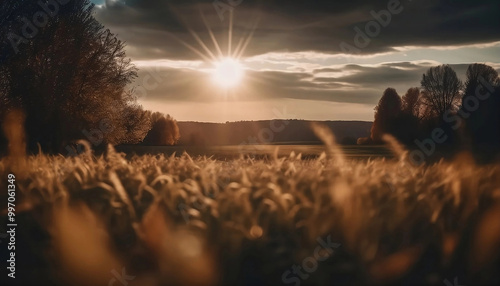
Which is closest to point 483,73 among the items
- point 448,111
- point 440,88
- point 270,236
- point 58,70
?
point 440,88

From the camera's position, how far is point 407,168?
5715 millimetres

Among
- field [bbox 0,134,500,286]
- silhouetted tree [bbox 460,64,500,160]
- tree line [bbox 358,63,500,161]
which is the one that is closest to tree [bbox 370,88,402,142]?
tree line [bbox 358,63,500,161]

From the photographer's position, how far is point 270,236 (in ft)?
12.7

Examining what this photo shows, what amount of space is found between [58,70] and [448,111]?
149 feet

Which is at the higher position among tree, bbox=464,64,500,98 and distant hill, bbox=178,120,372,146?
tree, bbox=464,64,500,98

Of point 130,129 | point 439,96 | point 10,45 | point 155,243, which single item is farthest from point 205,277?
point 439,96

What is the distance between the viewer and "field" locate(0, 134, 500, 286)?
11.0ft

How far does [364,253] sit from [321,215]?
1.75 feet

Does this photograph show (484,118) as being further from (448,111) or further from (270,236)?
(270,236)

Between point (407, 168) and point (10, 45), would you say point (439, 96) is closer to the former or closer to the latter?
point (10, 45)

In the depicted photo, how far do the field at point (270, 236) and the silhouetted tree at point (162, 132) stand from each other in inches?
2884

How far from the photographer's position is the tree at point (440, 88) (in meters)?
81.9

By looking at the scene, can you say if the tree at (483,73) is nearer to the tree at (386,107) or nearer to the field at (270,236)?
the tree at (386,107)

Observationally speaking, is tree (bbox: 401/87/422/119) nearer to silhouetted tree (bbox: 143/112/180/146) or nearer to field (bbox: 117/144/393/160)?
silhouetted tree (bbox: 143/112/180/146)
